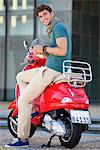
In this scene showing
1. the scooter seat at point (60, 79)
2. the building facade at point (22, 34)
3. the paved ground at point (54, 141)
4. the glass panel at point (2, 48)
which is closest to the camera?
the scooter seat at point (60, 79)

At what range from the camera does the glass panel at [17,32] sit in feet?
51.3

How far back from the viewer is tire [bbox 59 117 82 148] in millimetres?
5762

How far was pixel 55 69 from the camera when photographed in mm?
5996

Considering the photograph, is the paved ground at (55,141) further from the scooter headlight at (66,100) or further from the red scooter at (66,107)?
the scooter headlight at (66,100)

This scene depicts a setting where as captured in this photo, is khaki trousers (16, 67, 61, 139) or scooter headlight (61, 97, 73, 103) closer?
scooter headlight (61, 97, 73, 103)

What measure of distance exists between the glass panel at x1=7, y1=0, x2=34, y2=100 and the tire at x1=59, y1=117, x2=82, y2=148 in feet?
31.8

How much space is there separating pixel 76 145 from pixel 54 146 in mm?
274

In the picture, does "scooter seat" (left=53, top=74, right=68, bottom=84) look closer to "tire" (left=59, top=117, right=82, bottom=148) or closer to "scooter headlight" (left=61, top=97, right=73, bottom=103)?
"scooter headlight" (left=61, top=97, right=73, bottom=103)

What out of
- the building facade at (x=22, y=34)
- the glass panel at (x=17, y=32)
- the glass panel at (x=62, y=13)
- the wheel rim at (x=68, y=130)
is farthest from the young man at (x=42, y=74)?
the glass panel at (x=17, y=32)

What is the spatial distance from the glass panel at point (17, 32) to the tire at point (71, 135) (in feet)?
31.8

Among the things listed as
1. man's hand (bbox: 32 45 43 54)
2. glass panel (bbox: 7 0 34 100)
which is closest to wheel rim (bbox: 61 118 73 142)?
man's hand (bbox: 32 45 43 54)

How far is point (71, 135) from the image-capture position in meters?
5.81

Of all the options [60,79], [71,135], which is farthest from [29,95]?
[71,135]

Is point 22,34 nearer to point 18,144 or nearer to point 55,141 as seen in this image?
point 55,141
